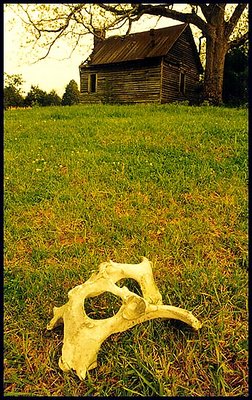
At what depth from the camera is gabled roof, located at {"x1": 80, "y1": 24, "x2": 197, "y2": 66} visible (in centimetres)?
2391

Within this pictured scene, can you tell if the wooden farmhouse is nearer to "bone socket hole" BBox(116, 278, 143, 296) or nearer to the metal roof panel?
the metal roof panel

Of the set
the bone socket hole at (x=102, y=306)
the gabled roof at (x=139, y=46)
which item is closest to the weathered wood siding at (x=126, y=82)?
the gabled roof at (x=139, y=46)

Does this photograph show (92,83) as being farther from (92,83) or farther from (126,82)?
(126,82)

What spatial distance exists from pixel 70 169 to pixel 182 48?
22.3m

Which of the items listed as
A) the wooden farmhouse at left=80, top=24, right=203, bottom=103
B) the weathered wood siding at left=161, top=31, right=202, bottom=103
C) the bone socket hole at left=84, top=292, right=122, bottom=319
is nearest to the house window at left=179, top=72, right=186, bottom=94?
the wooden farmhouse at left=80, top=24, right=203, bottom=103

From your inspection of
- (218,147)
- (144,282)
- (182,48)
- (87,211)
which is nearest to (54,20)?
(182,48)

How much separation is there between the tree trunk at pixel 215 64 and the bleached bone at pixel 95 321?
55.3 feet

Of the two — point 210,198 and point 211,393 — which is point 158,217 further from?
point 211,393

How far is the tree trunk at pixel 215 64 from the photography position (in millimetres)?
17875

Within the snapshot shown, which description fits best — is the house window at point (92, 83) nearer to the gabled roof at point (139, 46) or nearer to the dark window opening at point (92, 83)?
the dark window opening at point (92, 83)

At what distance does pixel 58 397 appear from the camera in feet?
7.04

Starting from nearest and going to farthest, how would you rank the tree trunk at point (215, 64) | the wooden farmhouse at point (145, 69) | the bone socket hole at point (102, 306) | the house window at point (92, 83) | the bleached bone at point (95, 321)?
the bleached bone at point (95, 321), the bone socket hole at point (102, 306), the tree trunk at point (215, 64), the wooden farmhouse at point (145, 69), the house window at point (92, 83)

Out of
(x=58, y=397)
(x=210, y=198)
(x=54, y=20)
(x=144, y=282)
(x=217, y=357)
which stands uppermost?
(x=54, y=20)

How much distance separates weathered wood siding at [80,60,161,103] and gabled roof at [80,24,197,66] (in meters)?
0.48
